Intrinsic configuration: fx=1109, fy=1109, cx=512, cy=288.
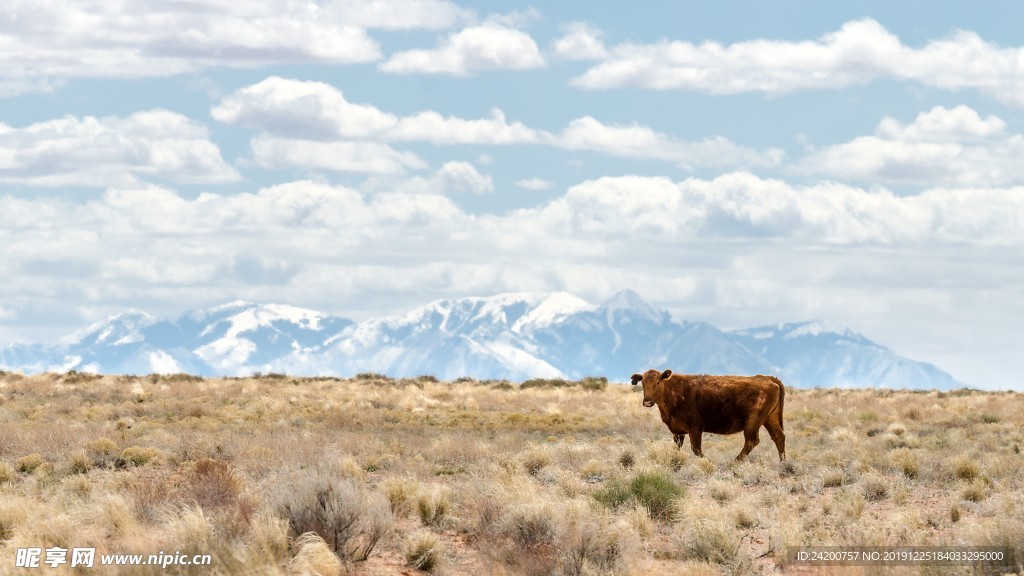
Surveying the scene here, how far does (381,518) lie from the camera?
1220cm

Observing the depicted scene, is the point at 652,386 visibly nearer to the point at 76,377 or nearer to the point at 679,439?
the point at 679,439

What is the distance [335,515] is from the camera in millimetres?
11641

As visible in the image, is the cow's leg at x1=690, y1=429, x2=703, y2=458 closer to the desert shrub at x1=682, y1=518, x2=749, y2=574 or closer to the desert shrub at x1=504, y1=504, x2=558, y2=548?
the desert shrub at x1=682, y1=518, x2=749, y2=574

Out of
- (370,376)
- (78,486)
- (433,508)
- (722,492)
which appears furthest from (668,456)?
(370,376)

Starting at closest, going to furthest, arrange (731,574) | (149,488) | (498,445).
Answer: (731,574)
(149,488)
(498,445)

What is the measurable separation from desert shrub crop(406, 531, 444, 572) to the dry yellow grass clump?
0.02 metres

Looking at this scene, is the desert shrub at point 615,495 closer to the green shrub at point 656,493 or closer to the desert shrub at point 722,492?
the green shrub at point 656,493

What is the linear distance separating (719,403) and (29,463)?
12.2 m

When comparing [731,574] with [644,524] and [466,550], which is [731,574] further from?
[466,550]

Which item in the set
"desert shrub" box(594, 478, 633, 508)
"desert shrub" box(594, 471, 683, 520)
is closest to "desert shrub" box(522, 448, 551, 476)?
"desert shrub" box(594, 478, 633, 508)

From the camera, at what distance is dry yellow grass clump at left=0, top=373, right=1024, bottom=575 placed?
11641 mm

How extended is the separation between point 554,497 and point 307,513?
15.1 ft

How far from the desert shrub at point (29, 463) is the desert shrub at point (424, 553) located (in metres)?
9.48

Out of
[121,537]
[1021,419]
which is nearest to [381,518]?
[121,537]
